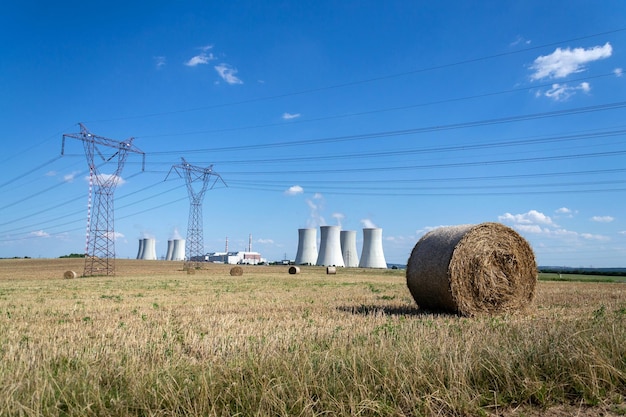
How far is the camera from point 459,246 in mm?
13648

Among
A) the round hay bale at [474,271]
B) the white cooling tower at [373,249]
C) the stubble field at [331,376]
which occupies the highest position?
the white cooling tower at [373,249]

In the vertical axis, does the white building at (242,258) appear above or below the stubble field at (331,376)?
above

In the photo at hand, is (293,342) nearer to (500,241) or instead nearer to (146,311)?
(146,311)

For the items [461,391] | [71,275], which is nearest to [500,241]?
[461,391]

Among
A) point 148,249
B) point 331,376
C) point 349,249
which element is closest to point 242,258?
point 148,249

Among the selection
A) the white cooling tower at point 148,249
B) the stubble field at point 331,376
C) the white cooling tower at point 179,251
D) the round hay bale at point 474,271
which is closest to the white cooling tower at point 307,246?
the white cooling tower at point 148,249

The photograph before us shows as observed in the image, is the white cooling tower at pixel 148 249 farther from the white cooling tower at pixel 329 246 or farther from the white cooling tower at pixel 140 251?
the white cooling tower at pixel 329 246

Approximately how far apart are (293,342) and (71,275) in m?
40.4

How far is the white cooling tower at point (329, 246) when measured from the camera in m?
84.9

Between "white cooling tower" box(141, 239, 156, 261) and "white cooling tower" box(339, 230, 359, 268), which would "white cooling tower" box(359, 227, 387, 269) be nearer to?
"white cooling tower" box(339, 230, 359, 268)

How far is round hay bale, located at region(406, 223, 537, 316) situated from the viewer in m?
13.4

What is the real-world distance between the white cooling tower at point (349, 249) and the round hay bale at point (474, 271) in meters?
80.4

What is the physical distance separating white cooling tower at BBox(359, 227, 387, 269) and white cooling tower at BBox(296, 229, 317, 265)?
32.3 ft

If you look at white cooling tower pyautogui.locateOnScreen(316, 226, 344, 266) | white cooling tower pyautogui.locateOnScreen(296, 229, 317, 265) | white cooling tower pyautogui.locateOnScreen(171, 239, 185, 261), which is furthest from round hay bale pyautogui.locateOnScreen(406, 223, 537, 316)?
white cooling tower pyautogui.locateOnScreen(171, 239, 185, 261)
